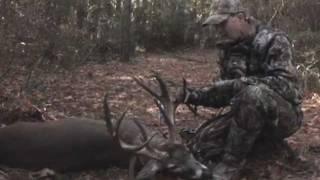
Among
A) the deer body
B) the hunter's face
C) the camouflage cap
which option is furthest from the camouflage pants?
the deer body

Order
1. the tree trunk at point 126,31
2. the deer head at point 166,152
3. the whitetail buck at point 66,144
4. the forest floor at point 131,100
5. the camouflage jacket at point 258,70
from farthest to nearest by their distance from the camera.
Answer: the tree trunk at point 126,31
the whitetail buck at point 66,144
the forest floor at point 131,100
the camouflage jacket at point 258,70
the deer head at point 166,152

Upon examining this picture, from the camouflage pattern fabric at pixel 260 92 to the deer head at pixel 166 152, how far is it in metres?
0.42

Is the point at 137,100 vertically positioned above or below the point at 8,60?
below

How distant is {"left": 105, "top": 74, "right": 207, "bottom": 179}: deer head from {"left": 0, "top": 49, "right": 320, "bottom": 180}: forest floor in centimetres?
57

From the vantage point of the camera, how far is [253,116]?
541 centimetres

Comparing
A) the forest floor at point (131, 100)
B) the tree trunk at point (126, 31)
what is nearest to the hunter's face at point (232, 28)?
the forest floor at point (131, 100)

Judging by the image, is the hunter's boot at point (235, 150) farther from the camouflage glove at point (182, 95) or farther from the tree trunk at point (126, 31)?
the tree trunk at point (126, 31)

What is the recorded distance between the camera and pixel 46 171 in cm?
582

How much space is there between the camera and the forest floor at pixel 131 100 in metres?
5.78

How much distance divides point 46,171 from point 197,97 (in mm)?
1455

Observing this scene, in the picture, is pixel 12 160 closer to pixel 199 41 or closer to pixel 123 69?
pixel 123 69

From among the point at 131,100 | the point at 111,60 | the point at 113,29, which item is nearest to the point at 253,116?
the point at 131,100

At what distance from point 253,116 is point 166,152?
2.60 feet

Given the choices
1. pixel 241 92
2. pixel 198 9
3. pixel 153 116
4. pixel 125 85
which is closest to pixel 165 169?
pixel 241 92
